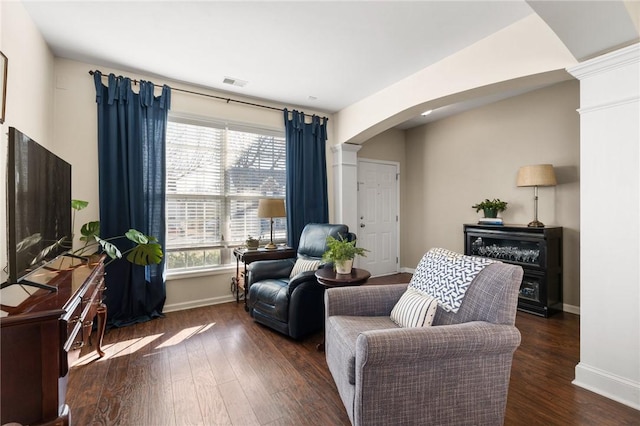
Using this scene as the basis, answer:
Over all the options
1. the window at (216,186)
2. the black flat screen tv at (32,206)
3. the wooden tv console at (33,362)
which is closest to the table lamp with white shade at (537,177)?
the window at (216,186)

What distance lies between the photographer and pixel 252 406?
1.75 meters

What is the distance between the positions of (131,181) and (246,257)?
1396 mm

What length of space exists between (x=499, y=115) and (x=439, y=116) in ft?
2.80

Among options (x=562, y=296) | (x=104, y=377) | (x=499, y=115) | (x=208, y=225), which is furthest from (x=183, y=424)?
(x=499, y=115)

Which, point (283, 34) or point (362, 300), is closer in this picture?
point (362, 300)

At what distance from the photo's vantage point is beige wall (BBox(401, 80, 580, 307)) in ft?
11.0

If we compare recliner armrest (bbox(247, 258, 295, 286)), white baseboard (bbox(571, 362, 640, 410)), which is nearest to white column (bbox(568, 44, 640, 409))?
white baseboard (bbox(571, 362, 640, 410))

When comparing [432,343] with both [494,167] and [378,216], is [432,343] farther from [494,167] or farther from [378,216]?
[378,216]

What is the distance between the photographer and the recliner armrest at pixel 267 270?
3.03m

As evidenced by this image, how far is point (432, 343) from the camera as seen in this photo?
1.29m

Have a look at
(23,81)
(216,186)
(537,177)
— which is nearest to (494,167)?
(537,177)

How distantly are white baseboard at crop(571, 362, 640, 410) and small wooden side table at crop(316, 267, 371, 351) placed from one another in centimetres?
153

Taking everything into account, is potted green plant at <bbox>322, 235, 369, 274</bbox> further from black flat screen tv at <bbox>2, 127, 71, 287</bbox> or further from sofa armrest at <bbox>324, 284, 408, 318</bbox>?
black flat screen tv at <bbox>2, 127, 71, 287</bbox>

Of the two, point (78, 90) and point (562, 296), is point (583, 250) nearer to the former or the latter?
point (562, 296)
